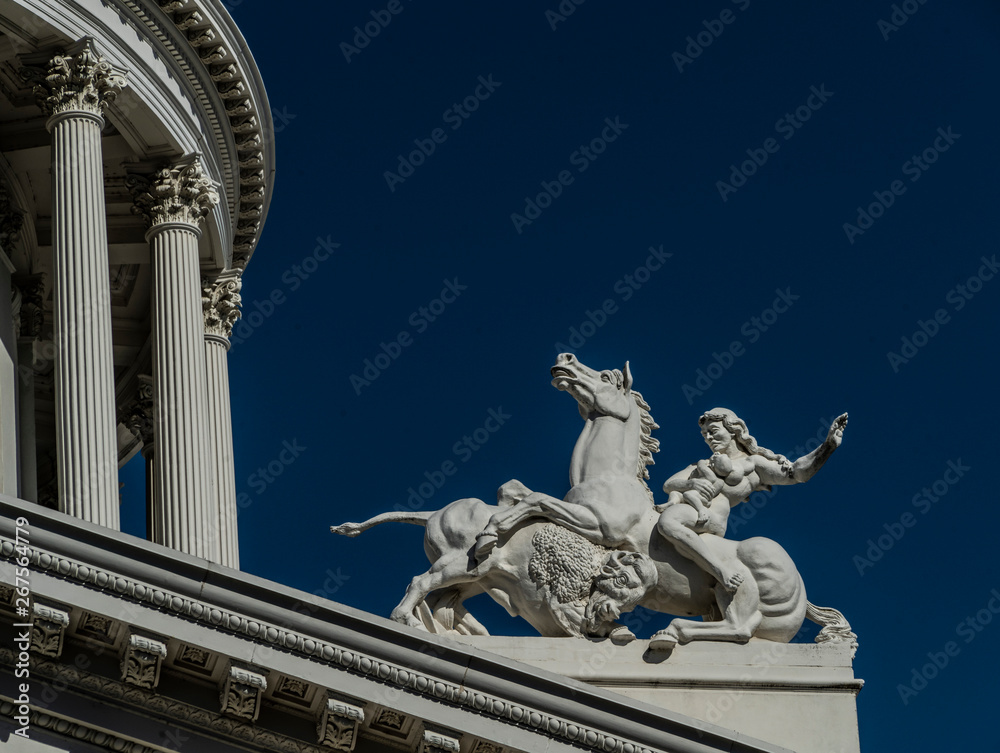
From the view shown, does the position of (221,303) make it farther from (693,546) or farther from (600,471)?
(693,546)

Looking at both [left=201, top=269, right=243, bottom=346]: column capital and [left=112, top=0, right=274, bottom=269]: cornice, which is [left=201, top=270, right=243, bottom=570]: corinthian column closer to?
[left=201, top=269, right=243, bottom=346]: column capital

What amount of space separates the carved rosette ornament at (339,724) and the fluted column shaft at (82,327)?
12504 mm

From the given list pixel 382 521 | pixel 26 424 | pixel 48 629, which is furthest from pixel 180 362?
pixel 48 629

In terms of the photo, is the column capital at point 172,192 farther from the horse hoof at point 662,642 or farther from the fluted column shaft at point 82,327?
the horse hoof at point 662,642

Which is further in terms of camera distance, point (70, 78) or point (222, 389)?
point (222, 389)

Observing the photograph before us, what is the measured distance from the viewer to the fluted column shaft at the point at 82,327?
1382 inches

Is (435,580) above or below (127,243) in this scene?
below

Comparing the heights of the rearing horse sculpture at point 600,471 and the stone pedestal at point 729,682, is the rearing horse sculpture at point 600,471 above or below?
above

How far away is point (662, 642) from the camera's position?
26.5 m

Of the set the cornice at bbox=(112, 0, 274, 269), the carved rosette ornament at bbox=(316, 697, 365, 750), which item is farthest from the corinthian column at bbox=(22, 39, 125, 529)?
the carved rosette ornament at bbox=(316, 697, 365, 750)

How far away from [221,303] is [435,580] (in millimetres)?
19311

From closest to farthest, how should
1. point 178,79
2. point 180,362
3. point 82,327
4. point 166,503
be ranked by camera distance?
point 82,327 < point 166,503 < point 180,362 < point 178,79

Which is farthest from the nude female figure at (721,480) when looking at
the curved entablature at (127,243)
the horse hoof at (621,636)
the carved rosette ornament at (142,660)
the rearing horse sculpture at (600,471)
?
the curved entablature at (127,243)

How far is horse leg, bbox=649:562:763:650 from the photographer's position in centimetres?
2655
